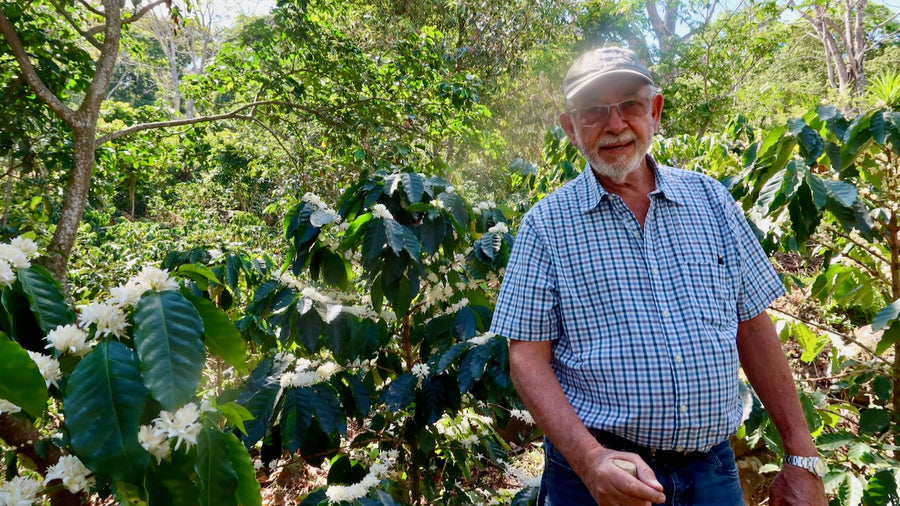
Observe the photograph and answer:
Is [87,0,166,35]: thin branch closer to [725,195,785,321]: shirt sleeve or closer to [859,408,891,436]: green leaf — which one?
[725,195,785,321]: shirt sleeve

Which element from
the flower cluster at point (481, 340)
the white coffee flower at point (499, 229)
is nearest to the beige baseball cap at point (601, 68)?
the white coffee flower at point (499, 229)

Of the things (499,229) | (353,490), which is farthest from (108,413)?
(499,229)

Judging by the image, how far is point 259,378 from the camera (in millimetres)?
1494

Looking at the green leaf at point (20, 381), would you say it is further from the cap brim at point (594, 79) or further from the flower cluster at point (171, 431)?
the cap brim at point (594, 79)

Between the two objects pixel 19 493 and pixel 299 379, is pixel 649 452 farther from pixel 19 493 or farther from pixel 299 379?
pixel 19 493

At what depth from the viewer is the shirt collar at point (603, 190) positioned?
129cm

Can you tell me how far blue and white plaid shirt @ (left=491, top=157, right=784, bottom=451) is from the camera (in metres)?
1.15

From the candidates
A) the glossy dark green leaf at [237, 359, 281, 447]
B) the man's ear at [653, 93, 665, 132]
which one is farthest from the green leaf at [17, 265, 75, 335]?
the man's ear at [653, 93, 665, 132]

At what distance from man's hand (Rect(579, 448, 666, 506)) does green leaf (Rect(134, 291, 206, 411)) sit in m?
0.73

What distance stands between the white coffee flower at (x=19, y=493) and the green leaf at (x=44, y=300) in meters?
0.22

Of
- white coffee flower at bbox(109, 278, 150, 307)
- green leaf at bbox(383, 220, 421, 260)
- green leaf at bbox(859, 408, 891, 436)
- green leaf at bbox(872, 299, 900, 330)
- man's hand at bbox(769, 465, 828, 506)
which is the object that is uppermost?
Answer: white coffee flower at bbox(109, 278, 150, 307)

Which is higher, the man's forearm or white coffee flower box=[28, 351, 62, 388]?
white coffee flower box=[28, 351, 62, 388]

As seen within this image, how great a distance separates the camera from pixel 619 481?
98 centimetres

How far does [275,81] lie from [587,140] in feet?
12.3
